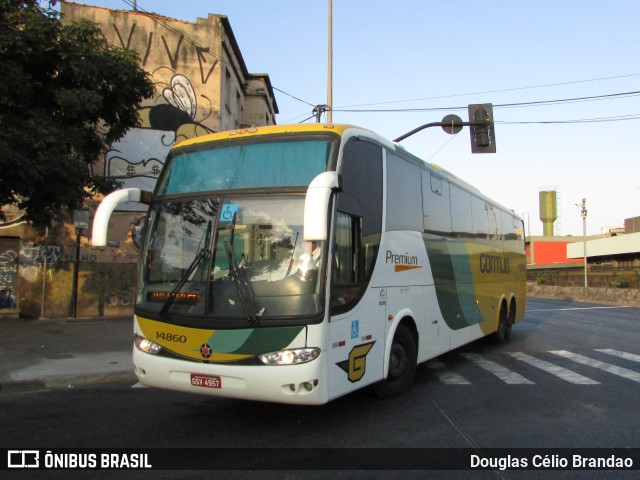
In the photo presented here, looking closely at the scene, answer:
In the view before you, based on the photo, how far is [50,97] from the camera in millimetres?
10461

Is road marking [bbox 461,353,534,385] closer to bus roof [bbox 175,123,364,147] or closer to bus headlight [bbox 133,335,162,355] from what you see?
bus roof [bbox 175,123,364,147]

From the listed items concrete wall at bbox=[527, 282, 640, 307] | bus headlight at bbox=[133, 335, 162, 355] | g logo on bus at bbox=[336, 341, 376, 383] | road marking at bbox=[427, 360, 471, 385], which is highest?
bus headlight at bbox=[133, 335, 162, 355]

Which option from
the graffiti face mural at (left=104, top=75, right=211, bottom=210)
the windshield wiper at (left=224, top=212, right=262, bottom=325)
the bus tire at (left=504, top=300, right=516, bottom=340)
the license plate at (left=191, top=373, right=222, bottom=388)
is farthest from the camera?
the graffiti face mural at (left=104, top=75, right=211, bottom=210)

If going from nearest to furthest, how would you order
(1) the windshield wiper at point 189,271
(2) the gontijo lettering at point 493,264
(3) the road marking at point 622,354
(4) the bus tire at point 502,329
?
(1) the windshield wiper at point 189,271, (3) the road marking at point 622,354, (2) the gontijo lettering at point 493,264, (4) the bus tire at point 502,329

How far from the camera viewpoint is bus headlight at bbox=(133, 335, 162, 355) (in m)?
5.30

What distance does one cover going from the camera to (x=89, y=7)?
16.5 m

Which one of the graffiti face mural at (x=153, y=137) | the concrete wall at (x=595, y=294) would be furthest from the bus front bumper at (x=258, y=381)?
the concrete wall at (x=595, y=294)

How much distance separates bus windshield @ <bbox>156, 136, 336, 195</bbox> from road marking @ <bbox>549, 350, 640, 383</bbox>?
20.3ft

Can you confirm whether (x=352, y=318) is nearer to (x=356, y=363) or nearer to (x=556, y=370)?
(x=356, y=363)

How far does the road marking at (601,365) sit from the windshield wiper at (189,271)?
6776 millimetres

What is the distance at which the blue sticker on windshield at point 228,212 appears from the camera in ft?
16.9

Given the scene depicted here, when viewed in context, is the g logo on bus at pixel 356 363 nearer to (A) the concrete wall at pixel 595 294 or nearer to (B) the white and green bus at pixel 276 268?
(B) the white and green bus at pixel 276 268

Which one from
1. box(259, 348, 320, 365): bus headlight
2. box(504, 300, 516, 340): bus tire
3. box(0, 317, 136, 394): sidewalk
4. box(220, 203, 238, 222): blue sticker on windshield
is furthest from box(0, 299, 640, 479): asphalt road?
box(504, 300, 516, 340): bus tire

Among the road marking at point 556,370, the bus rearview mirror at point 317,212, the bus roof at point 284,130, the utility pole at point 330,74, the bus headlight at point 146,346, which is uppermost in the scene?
the utility pole at point 330,74
